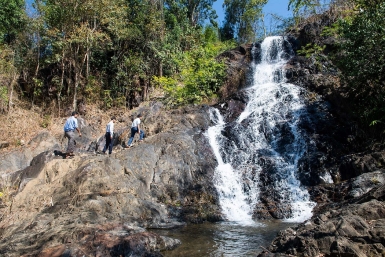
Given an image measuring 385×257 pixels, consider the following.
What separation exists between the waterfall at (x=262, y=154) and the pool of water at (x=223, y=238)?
1.13 m

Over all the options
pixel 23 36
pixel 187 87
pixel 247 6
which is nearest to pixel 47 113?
pixel 23 36

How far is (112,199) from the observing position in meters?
10.4

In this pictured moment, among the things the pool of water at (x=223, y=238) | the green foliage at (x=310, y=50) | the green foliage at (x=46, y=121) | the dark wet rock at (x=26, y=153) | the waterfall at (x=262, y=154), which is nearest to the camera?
the pool of water at (x=223, y=238)

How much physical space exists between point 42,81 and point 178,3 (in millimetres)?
14530

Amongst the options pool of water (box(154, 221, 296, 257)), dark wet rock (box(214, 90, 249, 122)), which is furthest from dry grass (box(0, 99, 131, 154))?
pool of water (box(154, 221, 296, 257))

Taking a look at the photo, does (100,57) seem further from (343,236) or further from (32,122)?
(343,236)

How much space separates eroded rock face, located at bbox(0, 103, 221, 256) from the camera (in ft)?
24.1

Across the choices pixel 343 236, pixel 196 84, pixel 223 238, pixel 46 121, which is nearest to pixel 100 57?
pixel 46 121

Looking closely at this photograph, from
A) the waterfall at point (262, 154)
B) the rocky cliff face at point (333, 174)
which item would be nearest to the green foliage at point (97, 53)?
the waterfall at point (262, 154)

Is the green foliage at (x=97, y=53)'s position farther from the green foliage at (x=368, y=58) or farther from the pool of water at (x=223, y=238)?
the pool of water at (x=223, y=238)

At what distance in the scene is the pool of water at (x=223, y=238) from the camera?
760cm

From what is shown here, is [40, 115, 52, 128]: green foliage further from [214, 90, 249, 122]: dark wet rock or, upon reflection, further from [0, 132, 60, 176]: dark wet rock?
[214, 90, 249, 122]: dark wet rock

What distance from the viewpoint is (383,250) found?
5.25 m

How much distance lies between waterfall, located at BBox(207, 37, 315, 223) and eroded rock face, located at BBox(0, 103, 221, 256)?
2.44ft
